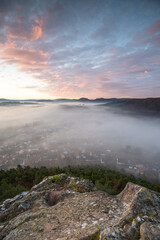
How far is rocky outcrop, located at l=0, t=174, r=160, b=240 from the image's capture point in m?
5.49

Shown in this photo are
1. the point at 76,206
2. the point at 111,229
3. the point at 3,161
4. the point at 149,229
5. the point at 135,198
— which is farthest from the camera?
the point at 3,161

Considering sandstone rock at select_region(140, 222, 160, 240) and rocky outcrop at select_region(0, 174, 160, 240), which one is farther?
rocky outcrop at select_region(0, 174, 160, 240)

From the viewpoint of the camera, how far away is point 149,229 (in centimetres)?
506

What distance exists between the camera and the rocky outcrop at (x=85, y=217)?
5.49 m

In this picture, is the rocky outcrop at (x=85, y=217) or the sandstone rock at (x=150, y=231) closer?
the sandstone rock at (x=150, y=231)

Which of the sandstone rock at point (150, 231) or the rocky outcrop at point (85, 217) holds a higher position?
the sandstone rock at point (150, 231)

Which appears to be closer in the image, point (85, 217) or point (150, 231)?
point (150, 231)

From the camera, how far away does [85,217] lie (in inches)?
281

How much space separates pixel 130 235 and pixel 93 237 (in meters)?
1.75

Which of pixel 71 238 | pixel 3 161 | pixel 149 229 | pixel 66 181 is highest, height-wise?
pixel 149 229

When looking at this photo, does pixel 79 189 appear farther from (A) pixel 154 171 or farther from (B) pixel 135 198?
(A) pixel 154 171

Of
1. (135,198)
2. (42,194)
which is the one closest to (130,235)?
(135,198)

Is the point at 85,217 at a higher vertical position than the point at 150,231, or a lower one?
lower

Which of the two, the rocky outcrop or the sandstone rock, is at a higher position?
the sandstone rock
